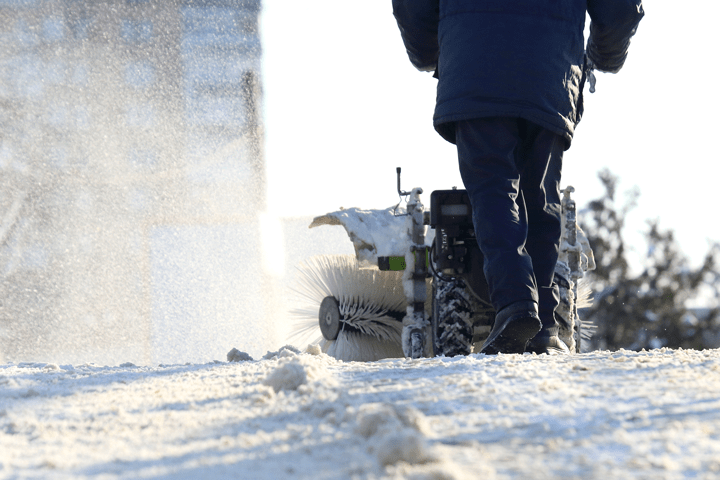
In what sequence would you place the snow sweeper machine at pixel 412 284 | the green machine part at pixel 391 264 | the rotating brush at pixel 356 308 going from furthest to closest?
the rotating brush at pixel 356 308, the green machine part at pixel 391 264, the snow sweeper machine at pixel 412 284

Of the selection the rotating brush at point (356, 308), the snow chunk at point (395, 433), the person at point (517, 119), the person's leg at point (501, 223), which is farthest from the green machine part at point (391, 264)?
the snow chunk at point (395, 433)

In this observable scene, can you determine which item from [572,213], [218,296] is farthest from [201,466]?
[218,296]

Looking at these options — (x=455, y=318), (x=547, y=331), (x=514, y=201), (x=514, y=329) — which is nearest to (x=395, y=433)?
(x=514, y=329)

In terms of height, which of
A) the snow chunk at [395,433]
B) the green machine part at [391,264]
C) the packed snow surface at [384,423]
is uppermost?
the green machine part at [391,264]

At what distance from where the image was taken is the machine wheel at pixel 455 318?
10.1 feet

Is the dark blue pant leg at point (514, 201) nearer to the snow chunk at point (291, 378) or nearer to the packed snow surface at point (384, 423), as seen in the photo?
the packed snow surface at point (384, 423)

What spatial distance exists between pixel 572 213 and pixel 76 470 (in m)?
3.15

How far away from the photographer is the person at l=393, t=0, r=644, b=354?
214cm

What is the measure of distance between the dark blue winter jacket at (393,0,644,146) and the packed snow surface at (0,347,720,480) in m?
0.97

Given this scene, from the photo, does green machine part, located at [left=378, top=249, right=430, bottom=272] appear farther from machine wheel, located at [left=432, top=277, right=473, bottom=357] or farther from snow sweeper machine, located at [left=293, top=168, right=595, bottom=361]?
machine wheel, located at [left=432, top=277, right=473, bottom=357]

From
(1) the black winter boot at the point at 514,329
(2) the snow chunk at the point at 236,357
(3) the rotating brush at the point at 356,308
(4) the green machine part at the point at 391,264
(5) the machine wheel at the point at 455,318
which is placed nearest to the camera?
(1) the black winter boot at the point at 514,329

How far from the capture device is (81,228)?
24.8 feet

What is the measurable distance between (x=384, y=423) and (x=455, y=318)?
2254mm

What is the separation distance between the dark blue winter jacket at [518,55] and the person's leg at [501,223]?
3.0 inches
